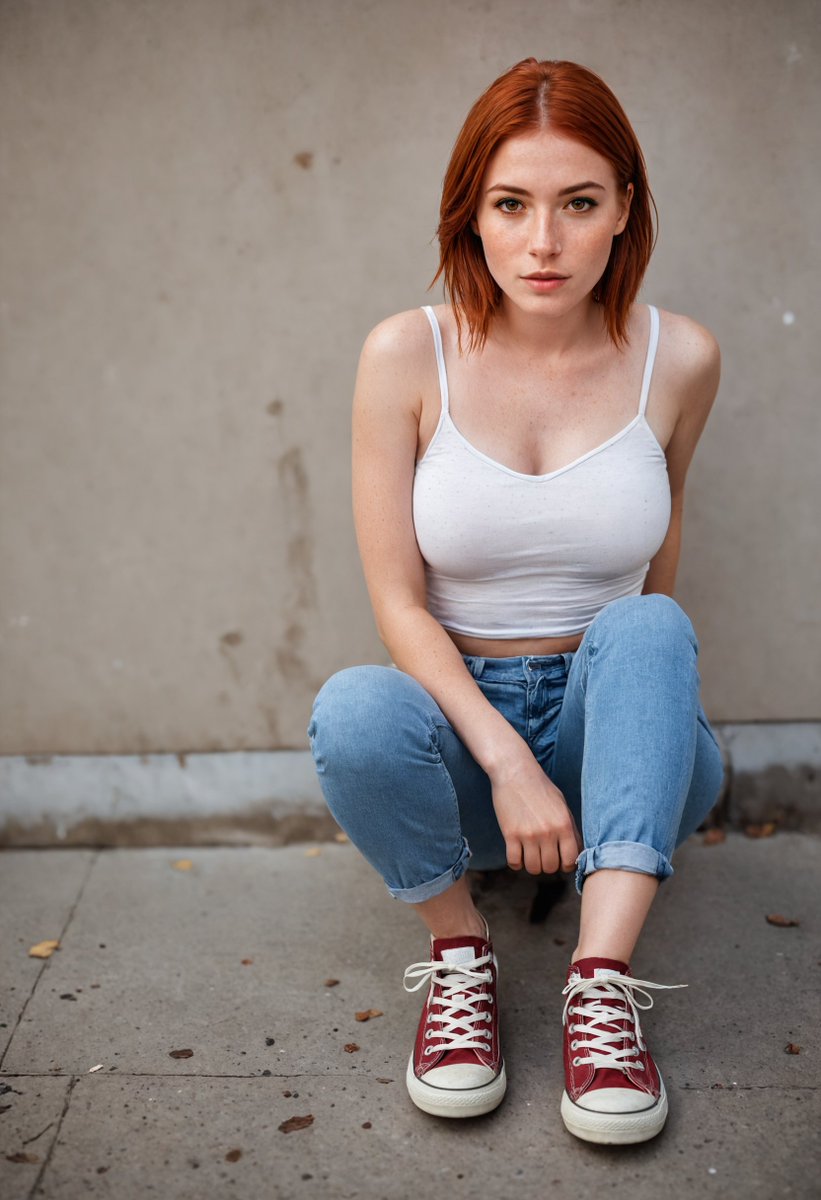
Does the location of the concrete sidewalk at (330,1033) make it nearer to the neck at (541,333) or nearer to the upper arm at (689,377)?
the upper arm at (689,377)

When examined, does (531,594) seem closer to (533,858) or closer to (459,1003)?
(533,858)

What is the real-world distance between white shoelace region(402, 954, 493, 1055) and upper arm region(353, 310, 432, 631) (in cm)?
66

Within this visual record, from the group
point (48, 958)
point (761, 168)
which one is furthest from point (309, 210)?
point (48, 958)

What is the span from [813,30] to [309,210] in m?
1.19

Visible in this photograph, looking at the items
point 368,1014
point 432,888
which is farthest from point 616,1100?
point 368,1014

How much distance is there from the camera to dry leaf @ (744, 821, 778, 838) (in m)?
2.74

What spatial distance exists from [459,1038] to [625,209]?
4.89ft

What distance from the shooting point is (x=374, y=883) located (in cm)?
259

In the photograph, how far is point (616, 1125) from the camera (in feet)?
5.46

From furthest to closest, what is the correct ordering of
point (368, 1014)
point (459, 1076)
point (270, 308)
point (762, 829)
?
point (762, 829) < point (270, 308) < point (368, 1014) < point (459, 1076)

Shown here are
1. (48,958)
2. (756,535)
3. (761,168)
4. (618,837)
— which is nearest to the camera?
(618,837)

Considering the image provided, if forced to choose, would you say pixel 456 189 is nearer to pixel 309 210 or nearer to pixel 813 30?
→ pixel 309 210

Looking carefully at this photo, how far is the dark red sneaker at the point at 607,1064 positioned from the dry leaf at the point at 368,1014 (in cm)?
45

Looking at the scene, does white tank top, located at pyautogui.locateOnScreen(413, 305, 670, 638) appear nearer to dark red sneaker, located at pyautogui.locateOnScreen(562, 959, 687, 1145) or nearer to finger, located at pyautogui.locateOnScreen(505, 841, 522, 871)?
finger, located at pyautogui.locateOnScreen(505, 841, 522, 871)
